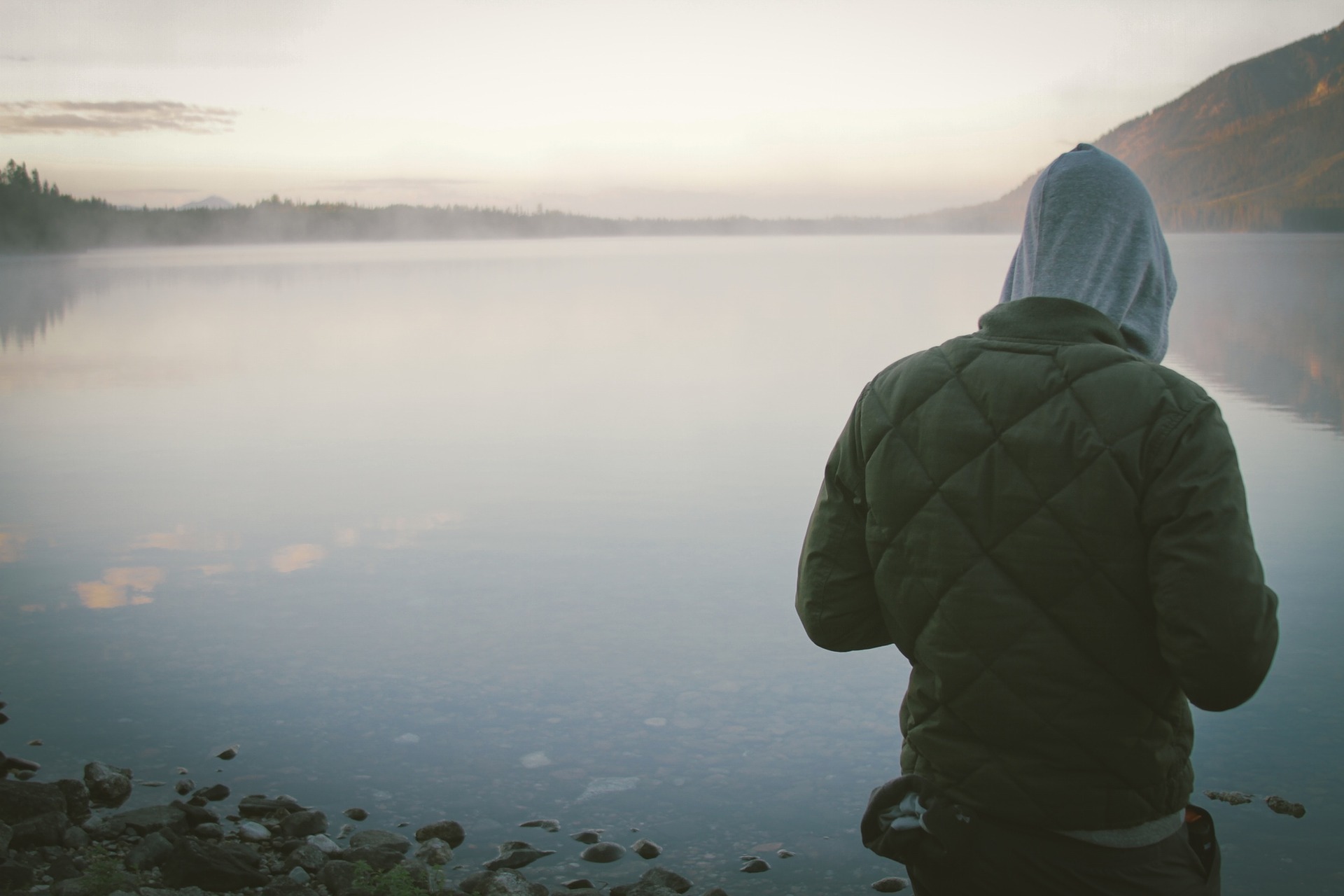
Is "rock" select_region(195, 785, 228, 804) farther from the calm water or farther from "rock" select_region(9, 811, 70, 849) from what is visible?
"rock" select_region(9, 811, 70, 849)

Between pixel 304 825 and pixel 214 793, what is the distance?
453 mm

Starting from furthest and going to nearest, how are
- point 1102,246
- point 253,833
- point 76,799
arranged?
point 76,799 → point 253,833 → point 1102,246

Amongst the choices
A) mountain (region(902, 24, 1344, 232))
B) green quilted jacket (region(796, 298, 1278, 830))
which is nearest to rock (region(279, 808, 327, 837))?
green quilted jacket (region(796, 298, 1278, 830))

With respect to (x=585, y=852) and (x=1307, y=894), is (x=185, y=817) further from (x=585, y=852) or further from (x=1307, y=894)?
(x=1307, y=894)

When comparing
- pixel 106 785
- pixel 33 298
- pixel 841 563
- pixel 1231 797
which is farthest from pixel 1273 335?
pixel 33 298

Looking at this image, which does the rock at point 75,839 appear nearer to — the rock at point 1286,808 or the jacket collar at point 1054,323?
the jacket collar at point 1054,323

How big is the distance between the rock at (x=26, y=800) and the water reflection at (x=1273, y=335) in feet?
35.5

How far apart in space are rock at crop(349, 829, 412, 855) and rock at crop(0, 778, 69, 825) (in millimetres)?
923

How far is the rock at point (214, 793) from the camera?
3.65 m

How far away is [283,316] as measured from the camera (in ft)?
84.5

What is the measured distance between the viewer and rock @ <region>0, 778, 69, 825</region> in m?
3.37

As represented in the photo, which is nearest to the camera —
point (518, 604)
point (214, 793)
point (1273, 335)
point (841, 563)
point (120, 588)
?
A: point (841, 563)

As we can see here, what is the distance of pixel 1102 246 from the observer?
1.68 meters

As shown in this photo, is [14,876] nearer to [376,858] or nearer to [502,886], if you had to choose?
[376,858]
